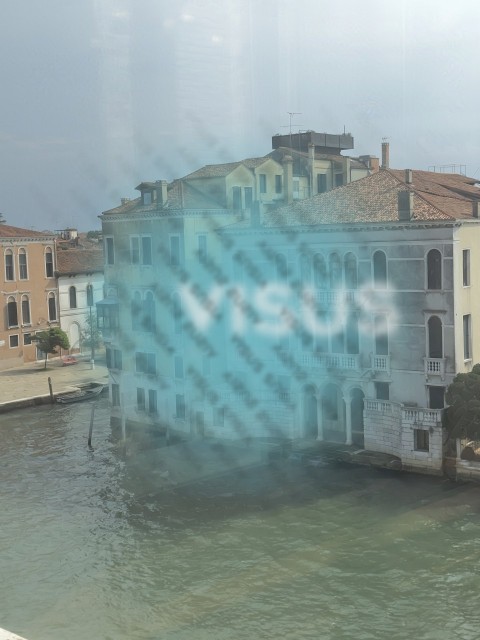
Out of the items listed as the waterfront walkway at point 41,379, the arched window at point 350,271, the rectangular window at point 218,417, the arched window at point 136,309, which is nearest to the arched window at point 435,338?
the arched window at point 350,271

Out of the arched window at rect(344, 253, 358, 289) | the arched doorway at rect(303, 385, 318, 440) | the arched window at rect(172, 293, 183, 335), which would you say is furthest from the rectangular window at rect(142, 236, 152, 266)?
the arched window at rect(344, 253, 358, 289)

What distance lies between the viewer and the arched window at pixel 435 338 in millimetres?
19766

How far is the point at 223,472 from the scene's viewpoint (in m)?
20.8

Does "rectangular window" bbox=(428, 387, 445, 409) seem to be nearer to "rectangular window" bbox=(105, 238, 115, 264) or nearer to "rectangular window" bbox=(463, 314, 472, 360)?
"rectangular window" bbox=(463, 314, 472, 360)

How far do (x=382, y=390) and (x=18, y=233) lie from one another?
71.8ft

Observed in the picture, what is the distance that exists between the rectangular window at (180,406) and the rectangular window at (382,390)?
5.97 metres

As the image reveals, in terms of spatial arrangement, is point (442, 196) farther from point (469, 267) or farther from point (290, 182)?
point (290, 182)

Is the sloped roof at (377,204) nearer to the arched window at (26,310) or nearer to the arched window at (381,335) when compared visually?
the arched window at (381,335)

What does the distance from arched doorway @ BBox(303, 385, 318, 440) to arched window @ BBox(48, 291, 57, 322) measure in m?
19.0

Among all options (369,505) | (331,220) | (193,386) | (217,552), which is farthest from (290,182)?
(217,552)

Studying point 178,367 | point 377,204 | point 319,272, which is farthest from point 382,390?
point 178,367

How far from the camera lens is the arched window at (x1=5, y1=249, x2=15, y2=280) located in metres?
36.6

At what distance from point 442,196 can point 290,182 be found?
4.78 meters

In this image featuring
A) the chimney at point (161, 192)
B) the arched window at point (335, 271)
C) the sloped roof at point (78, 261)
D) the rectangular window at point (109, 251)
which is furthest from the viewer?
the sloped roof at point (78, 261)
